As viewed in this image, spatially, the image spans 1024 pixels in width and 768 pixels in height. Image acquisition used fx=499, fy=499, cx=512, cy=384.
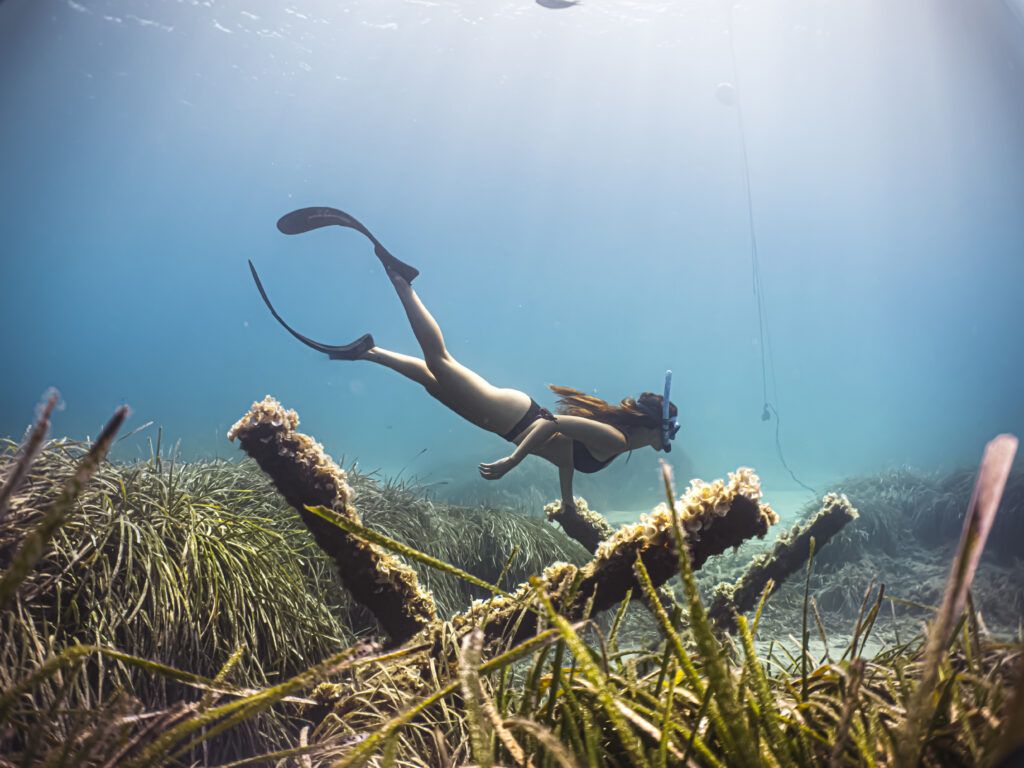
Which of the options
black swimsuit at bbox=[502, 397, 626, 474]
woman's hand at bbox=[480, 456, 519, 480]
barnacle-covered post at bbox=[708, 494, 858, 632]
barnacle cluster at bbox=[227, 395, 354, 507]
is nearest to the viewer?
barnacle cluster at bbox=[227, 395, 354, 507]

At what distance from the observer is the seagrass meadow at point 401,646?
67 cm

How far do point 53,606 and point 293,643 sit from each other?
0.91m

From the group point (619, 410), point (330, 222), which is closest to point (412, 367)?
point (330, 222)

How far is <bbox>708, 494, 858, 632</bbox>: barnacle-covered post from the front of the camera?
10.5 feet

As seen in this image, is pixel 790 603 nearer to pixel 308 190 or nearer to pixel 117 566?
pixel 117 566

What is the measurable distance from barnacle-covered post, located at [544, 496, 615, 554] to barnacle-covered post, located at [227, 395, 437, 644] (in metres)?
1.90

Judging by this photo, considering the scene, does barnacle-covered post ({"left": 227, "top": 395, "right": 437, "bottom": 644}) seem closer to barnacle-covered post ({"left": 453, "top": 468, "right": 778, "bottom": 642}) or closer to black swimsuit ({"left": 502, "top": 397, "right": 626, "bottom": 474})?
barnacle-covered post ({"left": 453, "top": 468, "right": 778, "bottom": 642})

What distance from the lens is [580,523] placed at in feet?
12.5

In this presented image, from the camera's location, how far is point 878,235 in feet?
303

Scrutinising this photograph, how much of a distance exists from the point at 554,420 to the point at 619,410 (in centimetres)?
68

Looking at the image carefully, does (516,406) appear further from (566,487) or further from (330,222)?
(330,222)

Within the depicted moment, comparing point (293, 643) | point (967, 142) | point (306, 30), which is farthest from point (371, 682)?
point (967, 142)

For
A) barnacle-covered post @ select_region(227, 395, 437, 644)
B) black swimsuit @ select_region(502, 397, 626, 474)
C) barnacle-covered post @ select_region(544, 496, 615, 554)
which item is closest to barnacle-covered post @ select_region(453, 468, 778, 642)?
barnacle-covered post @ select_region(227, 395, 437, 644)

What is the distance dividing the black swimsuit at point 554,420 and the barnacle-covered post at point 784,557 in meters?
1.46
